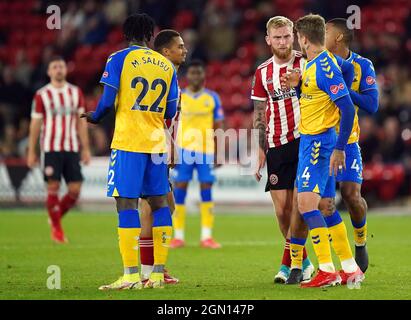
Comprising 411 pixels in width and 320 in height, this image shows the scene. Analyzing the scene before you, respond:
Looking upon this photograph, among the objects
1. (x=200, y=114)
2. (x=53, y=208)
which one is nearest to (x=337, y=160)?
(x=200, y=114)

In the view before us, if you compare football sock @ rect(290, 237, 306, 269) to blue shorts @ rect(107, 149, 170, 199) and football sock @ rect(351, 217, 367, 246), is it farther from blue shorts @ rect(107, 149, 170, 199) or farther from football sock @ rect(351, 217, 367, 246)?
blue shorts @ rect(107, 149, 170, 199)

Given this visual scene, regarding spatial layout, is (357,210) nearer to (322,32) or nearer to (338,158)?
(338,158)

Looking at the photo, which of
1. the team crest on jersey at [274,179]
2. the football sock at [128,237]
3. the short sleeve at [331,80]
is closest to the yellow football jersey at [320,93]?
the short sleeve at [331,80]

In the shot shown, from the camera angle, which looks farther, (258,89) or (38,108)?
(38,108)

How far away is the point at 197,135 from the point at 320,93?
5366 mm

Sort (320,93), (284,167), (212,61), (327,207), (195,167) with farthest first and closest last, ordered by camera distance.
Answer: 1. (212,61)
2. (195,167)
3. (284,167)
4. (327,207)
5. (320,93)

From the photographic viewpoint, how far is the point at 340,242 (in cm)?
793

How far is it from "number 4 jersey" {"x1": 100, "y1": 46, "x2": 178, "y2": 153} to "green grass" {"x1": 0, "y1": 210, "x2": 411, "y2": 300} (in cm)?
121

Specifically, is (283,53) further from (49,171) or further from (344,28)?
(49,171)

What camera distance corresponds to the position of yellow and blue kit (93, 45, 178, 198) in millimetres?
7594

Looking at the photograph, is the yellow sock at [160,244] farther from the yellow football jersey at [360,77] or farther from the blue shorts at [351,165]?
the yellow football jersey at [360,77]

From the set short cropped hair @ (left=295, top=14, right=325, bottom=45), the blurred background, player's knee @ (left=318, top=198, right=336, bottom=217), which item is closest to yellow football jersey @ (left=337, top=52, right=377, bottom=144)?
player's knee @ (left=318, top=198, right=336, bottom=217)

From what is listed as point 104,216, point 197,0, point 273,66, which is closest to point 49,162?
point 104,216

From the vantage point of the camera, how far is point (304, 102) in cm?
778
